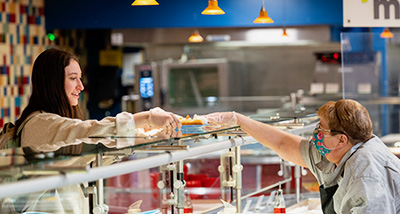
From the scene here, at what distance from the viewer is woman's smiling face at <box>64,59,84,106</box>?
2.92 meters

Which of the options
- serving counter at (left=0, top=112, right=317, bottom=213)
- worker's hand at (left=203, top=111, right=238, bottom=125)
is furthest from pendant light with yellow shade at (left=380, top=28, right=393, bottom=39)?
worker's hand at (left=203, top=111, right=238, bottom=125)

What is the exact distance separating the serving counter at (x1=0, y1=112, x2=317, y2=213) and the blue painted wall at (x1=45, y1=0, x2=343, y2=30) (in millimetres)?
4174

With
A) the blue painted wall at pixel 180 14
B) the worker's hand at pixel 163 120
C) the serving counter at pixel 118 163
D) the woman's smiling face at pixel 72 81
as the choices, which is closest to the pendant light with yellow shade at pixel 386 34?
the blue painted wall at pixel 180 14

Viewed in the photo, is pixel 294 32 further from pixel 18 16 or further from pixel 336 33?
pixel 18 16

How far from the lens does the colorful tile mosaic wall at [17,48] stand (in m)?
7.02

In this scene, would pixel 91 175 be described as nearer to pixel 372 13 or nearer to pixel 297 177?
pixel 297 177

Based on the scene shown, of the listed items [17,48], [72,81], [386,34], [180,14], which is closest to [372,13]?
[386,34]

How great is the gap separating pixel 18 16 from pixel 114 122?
5189mm

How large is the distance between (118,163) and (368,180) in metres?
1.10

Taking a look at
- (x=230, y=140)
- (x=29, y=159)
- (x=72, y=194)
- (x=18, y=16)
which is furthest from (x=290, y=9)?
(x=29, y=159)

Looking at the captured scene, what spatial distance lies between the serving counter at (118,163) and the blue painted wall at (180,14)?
4174 millimetres

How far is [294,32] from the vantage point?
25.2 feet

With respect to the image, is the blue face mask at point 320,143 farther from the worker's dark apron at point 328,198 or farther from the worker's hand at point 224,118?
the worker's hand at point 224,118

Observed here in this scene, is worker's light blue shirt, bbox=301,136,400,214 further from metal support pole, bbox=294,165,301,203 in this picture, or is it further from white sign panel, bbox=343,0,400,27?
white sign panel, bbox=343,0,400,27
